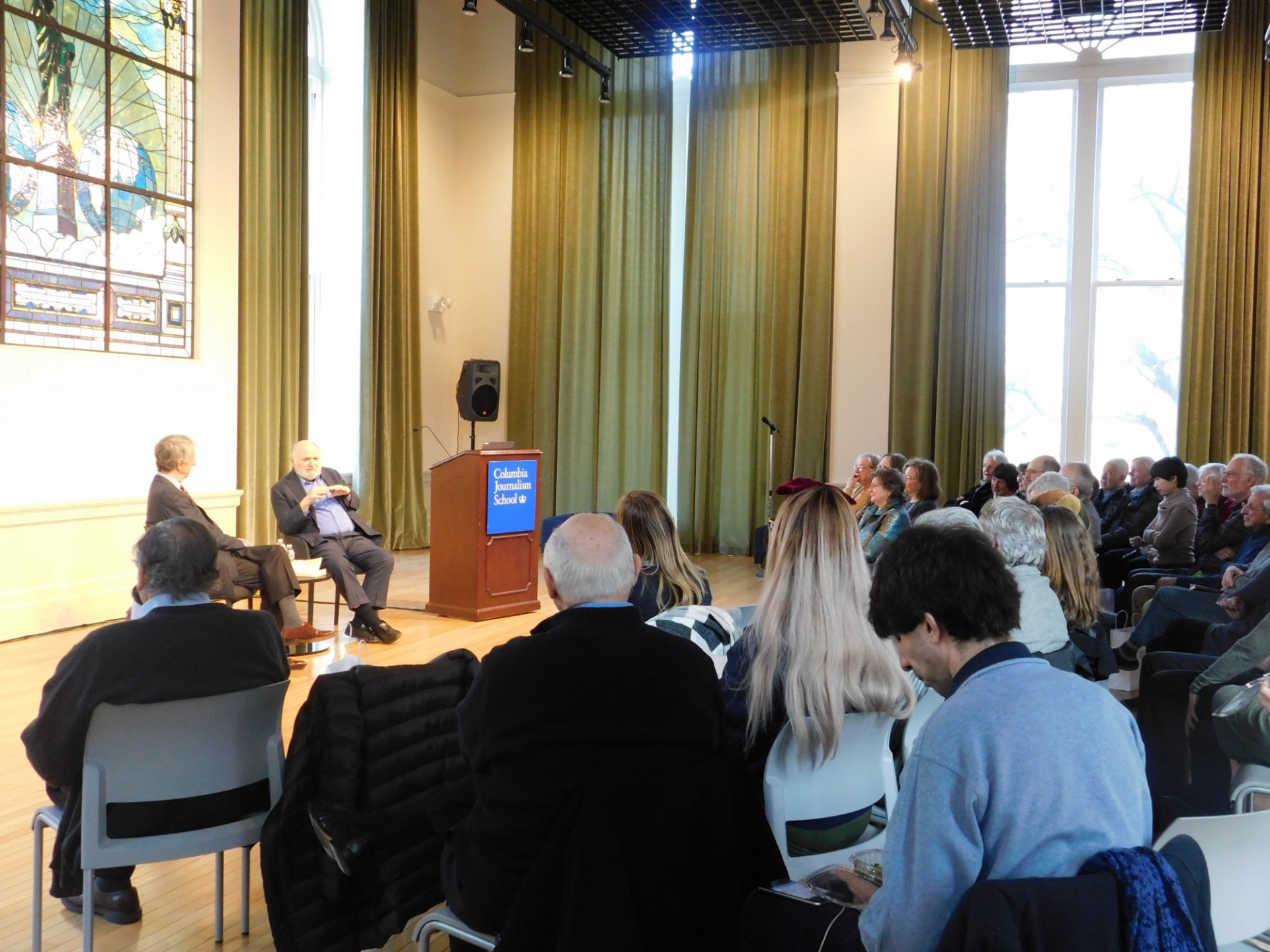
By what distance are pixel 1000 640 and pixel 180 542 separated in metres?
1.91

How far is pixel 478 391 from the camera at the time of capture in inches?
401

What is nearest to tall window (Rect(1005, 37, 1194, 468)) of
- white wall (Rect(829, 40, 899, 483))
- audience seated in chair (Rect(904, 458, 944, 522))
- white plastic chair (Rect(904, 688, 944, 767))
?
white wall (Rect(829, 40, 899, 483))

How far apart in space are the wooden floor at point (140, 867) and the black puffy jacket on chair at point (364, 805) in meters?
0.43

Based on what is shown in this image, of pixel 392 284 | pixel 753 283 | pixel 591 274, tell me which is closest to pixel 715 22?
pixel 753 283

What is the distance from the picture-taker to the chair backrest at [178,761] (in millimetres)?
2268

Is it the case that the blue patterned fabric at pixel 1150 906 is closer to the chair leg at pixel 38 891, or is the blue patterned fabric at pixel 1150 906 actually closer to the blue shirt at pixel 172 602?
the blue shirt at pixel 172 602

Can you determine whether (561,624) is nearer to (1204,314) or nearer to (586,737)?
(586,737)

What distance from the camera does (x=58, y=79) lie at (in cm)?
648

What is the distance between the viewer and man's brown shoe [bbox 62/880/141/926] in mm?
2846

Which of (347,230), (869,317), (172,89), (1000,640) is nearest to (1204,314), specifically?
(869,317)

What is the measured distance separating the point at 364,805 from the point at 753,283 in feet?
28.0

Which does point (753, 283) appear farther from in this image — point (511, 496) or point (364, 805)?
point (364, 805)

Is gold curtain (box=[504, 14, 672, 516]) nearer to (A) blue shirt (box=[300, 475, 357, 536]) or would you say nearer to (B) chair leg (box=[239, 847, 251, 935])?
(A) blue shirt (box=[300, 475, 357, 536])

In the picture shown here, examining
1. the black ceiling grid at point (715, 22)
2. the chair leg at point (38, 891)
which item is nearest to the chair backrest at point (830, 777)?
the chair leg at point (38, 891)
